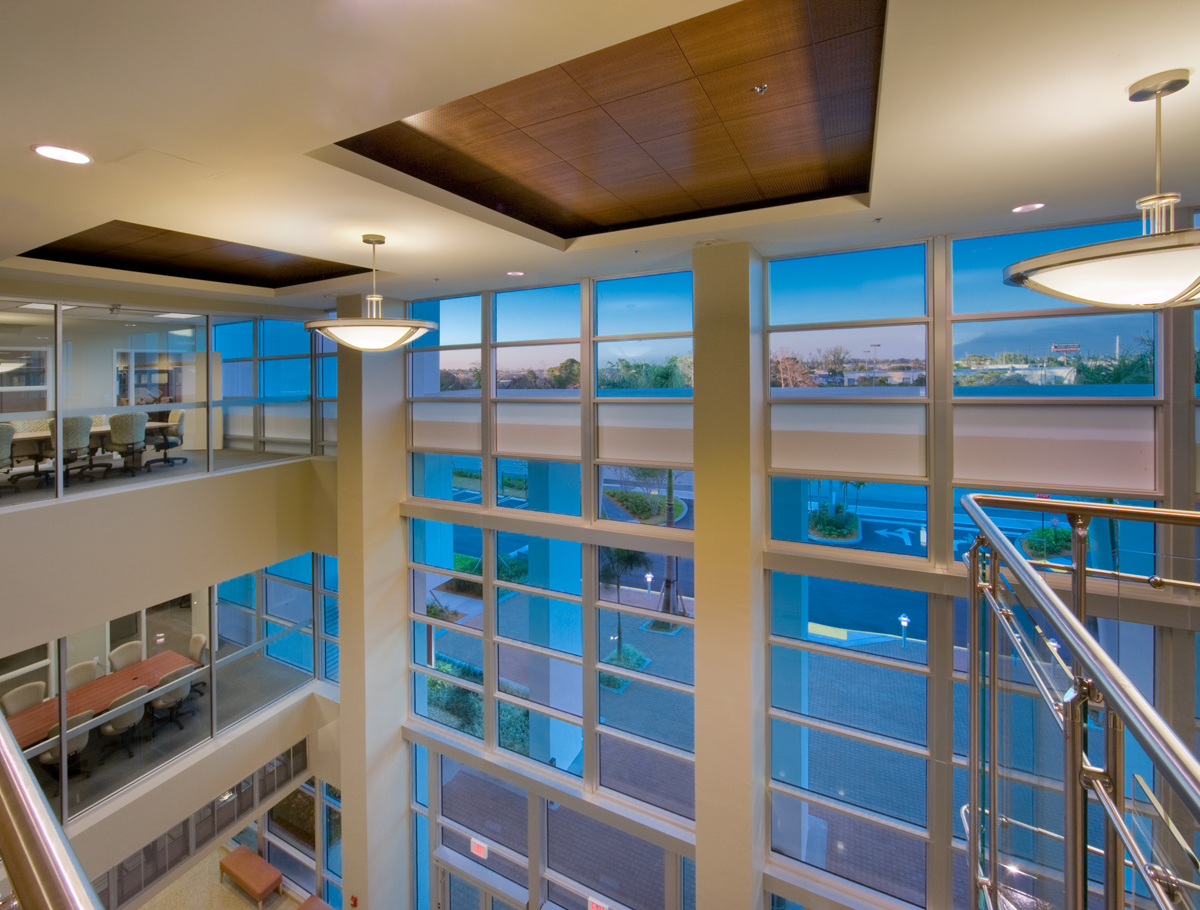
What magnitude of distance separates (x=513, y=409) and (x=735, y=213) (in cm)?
353

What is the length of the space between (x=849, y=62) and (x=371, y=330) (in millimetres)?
3174

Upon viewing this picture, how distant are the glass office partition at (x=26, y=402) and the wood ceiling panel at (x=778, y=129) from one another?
6569 millimetres

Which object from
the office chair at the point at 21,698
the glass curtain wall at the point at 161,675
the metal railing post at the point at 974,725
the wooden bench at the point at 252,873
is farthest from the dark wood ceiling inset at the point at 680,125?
the wooden bench at the point at 252,873

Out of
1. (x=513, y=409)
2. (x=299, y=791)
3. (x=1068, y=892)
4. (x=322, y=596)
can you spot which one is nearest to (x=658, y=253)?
(x=513, y=409)

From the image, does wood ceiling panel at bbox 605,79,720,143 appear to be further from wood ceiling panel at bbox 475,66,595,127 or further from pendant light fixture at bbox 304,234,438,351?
pendant light fixture at bbox 304,234,438,351

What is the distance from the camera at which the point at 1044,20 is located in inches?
72.2

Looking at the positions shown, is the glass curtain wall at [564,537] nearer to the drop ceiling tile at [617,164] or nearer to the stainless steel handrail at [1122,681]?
the drop ceiling tile at [617,164]

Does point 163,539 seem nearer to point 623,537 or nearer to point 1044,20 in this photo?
point 623,537

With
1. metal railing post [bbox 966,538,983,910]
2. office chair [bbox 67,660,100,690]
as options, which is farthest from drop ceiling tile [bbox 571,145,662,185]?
office chair [bbox 67,660,100,690]

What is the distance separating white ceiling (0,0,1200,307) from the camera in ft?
5.73

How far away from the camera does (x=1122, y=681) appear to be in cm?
84

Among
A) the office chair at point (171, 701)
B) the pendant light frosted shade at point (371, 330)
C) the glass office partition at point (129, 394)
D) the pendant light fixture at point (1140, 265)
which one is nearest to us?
the pendant light fixture at point (1140, 265)

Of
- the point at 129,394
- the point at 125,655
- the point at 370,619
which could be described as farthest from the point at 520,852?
the point at 129,394

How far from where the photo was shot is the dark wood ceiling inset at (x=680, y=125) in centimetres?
243
